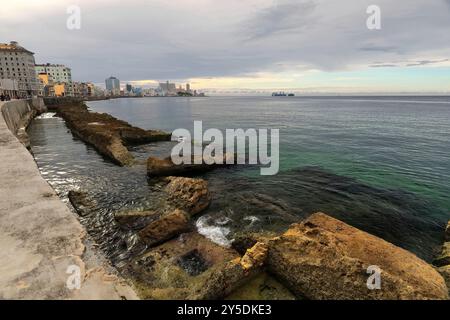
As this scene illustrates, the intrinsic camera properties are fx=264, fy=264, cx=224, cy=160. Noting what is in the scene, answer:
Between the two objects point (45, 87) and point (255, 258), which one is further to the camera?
point (45, 87)

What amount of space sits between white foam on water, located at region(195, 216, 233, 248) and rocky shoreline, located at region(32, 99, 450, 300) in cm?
31

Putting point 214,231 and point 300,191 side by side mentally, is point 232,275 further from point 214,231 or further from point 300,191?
point 300,191

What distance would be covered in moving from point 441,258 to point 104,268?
453 inches

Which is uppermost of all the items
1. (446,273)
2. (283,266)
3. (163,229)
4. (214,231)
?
(283,266)

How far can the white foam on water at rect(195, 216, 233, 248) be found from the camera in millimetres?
10836

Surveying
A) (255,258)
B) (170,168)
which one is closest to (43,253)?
(255,258)

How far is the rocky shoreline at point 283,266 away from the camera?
654 cm

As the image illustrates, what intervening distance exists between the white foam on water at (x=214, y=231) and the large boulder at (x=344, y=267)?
3.23 m

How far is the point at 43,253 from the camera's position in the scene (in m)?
5.51

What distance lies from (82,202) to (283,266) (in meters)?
11.7

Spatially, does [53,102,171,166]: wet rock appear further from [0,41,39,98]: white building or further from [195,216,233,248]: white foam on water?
[0,41,39,98]: white building
